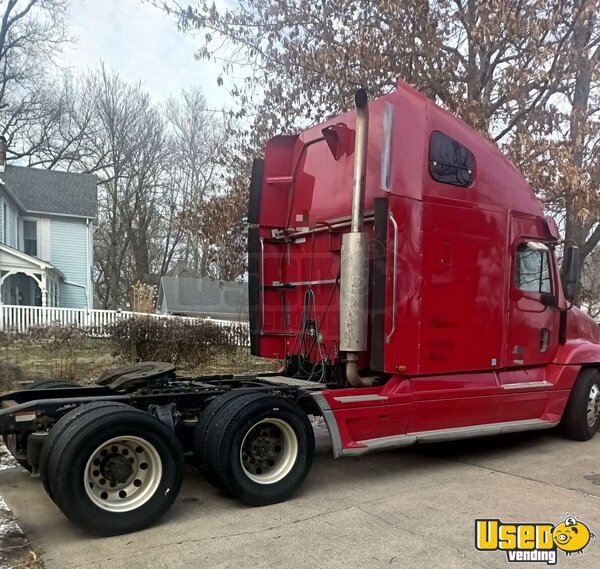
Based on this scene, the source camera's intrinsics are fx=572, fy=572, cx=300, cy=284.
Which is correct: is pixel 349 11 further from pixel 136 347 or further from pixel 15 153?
pixel 15 153

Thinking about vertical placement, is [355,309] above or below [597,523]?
above

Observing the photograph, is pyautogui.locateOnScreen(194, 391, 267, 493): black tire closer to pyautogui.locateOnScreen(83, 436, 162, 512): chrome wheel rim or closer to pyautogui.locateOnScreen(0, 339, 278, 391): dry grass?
pyautogui.locateOnScreen(83, 436, 162, 512): chrome wheel rim

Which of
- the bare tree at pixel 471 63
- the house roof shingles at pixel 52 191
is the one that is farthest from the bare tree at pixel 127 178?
the bare tree at pixel 471 63

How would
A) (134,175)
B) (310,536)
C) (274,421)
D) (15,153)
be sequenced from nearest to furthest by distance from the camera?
(310,536) < (274,421) < (15,153) < (134,175)

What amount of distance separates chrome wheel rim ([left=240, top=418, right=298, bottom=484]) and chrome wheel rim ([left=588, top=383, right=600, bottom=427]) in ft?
14.3

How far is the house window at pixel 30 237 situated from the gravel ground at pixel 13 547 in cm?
2548

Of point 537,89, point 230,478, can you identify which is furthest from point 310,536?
point 537,89

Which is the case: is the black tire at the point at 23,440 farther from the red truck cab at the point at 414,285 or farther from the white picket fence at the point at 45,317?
the white picket fence at the point at 45,317

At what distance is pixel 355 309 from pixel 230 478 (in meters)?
1.94

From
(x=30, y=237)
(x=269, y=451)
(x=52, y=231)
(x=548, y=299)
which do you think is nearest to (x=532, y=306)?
(x=548, y=299)

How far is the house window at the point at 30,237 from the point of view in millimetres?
27562

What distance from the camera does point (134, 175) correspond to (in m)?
37.8

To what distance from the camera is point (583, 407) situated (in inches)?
278

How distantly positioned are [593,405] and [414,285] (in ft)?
11.4
